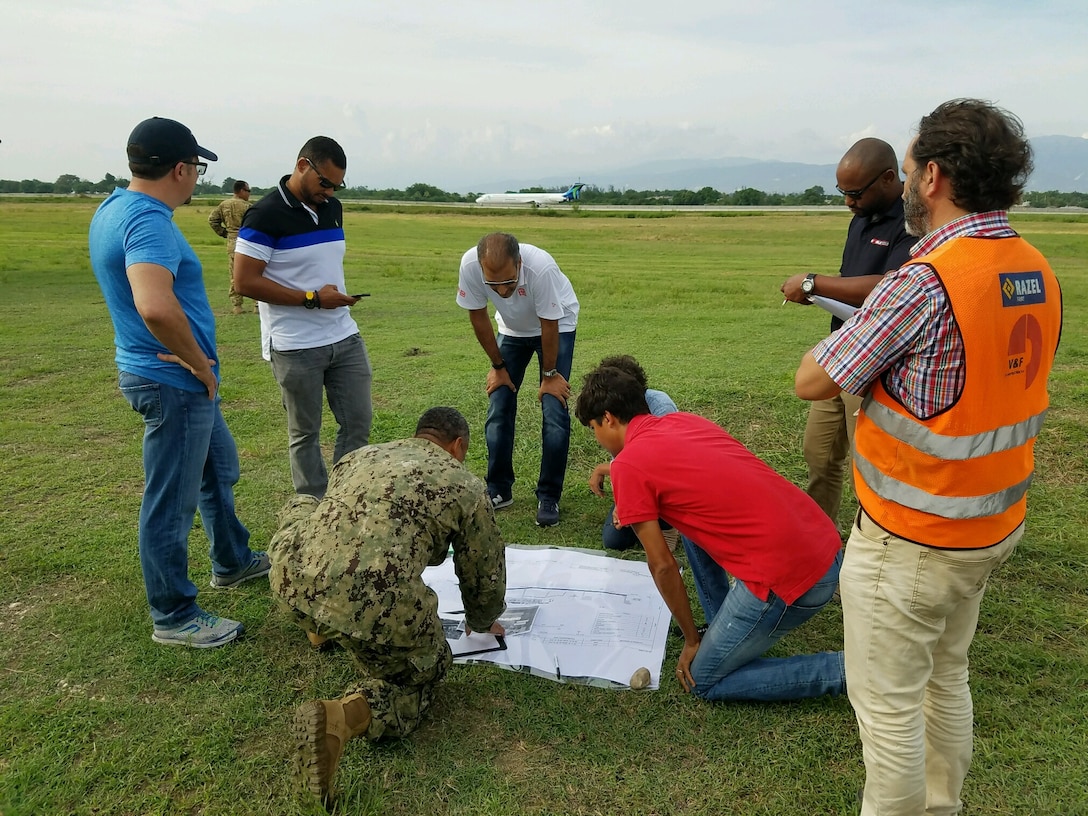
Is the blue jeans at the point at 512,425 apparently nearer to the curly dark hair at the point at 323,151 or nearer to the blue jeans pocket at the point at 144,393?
the curly dark hair at the point at 323,151

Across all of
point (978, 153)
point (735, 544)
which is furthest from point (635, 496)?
point (978, 153)

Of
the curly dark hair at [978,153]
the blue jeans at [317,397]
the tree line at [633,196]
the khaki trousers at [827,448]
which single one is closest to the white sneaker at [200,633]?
the blue jeans at [317,397]

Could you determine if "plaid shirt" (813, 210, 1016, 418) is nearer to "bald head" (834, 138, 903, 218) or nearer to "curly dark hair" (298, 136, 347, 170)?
"bald head" (834, 138, 903, 218)

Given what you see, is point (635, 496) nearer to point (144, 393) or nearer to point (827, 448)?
point (827, 448)

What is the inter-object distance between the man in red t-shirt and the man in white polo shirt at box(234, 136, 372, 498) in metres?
1.93

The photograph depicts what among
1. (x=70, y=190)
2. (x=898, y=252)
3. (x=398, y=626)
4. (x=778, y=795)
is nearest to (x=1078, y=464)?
(x=898, y=252)

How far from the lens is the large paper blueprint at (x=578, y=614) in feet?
10.6

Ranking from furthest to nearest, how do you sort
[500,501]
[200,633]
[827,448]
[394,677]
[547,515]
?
[500,501] < [547,515] < [827,448] < [200,633] < [394,677]

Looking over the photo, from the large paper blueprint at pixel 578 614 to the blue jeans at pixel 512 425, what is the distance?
59cm

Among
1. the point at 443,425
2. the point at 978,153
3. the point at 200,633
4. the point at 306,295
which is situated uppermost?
the point at 978,153

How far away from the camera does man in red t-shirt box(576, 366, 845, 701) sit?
275cm

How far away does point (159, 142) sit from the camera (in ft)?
9.93

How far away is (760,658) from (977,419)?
1.55 m

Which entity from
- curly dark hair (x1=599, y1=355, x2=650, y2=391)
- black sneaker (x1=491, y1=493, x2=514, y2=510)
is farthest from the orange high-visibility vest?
black sneaker (x1=491, y1=493, x2=514, y2=510)
